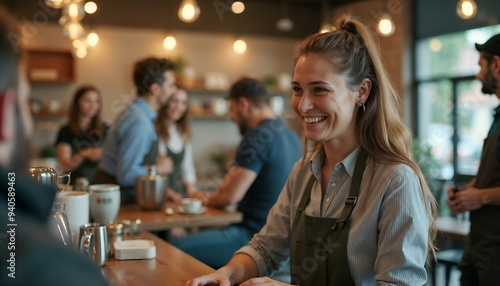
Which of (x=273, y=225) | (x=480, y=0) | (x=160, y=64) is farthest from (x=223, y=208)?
(x=480, y=0)

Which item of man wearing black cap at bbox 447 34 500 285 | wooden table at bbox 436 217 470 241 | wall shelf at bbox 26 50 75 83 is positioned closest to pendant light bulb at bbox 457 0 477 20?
man wearing black cap at bbox 447 34 500 285

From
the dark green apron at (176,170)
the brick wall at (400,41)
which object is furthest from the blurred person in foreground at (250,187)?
the brick wall at (400,41)

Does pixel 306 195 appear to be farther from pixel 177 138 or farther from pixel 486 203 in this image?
pixel 177 138

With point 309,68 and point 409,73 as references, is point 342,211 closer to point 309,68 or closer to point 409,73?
point 309,68

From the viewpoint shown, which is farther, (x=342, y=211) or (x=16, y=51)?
(x=342, y=211)

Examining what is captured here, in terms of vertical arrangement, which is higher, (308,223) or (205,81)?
(205,81)

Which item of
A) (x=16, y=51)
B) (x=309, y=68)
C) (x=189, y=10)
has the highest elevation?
(x=189, y=10)

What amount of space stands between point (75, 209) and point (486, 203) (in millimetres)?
1732

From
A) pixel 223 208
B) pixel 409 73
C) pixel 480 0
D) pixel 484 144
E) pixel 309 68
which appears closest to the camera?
pixel 309 68

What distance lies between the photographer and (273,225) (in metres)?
2.07

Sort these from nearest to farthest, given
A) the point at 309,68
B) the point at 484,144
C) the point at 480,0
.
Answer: the point at 309,68, the point at 484,144, the point at 480,0

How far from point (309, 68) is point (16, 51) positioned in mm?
1278

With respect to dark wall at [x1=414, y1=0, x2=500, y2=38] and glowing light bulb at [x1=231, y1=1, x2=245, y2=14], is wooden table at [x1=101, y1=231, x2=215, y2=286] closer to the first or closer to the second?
glowing light bulb at [x1=231, y1=1, x2=245, y2=14]

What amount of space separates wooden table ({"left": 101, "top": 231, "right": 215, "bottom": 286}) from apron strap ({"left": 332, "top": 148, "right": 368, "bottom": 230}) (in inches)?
18.4
